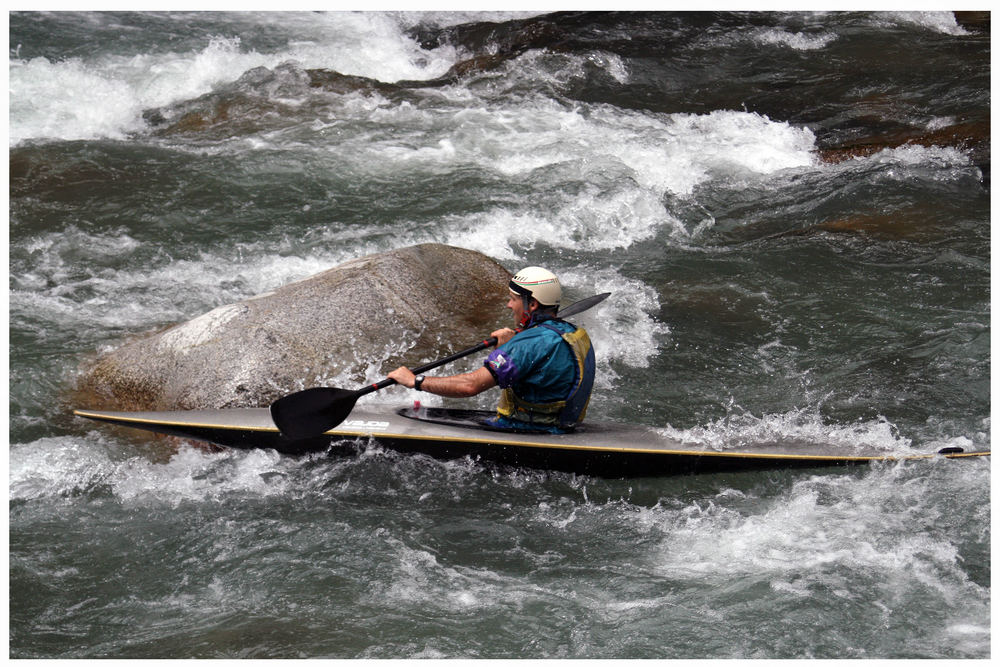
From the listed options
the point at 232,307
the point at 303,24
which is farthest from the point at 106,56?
the point at 232,307

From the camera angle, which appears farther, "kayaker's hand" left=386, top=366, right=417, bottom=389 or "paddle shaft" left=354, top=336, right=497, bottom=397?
"paddle shaft" left=354, top=336, right=497, bottom=397

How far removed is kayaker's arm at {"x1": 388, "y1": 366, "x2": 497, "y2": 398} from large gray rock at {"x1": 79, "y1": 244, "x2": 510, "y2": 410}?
0.99 meters

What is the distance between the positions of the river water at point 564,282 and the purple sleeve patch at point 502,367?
0.62m

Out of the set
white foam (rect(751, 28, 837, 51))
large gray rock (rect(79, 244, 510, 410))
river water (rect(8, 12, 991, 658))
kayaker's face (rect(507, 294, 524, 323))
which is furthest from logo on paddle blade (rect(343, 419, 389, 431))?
white foam (rect(751, 28, 837, 51))

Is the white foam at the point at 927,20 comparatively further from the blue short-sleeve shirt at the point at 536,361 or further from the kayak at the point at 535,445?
the blue short-sleeve shirt at the point at 536,361

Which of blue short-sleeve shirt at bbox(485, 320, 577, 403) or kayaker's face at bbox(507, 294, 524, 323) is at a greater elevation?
kayaker's face at bbox(507, 294, 524, 323)

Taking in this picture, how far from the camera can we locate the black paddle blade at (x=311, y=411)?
4852 millimetres

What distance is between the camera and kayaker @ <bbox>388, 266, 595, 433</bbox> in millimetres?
4719

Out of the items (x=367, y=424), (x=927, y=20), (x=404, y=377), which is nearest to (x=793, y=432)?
(x=404, y=377)

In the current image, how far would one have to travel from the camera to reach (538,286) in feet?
15.7

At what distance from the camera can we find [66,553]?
4.60 meters

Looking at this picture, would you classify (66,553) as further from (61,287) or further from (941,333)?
(941,333)

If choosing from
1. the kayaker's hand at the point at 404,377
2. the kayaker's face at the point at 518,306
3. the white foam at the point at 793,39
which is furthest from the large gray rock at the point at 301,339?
the white foam at the point at 793,39

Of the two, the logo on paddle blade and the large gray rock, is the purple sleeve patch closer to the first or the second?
the logo on paddle blade
